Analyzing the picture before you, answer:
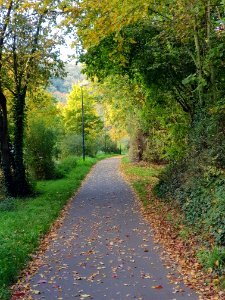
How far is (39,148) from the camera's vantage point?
22734 millimetres

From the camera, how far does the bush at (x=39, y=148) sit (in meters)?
22.5

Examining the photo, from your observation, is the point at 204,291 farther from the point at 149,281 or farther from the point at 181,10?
the point at 181,10

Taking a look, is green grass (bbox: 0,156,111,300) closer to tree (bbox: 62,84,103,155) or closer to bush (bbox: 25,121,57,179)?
bush (bbox: 25,121,57,179)

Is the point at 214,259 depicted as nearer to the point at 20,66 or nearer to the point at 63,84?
the point at 20,66

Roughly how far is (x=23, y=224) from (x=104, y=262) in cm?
399

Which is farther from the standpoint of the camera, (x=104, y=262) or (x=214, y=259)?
(x=104, y=262)

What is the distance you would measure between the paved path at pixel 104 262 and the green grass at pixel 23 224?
48cm

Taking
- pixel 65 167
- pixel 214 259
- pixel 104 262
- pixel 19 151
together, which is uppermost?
pixel 19 151

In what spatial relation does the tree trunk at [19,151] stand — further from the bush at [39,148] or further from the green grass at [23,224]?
the bush at [39,148]

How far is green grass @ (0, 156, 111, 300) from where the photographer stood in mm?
7352

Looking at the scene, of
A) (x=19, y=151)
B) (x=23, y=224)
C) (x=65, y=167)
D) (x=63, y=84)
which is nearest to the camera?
(x=23, y=224)

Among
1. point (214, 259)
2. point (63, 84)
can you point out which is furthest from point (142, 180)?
point (63, 84)

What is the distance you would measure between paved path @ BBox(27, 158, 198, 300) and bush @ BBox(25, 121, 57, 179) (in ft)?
32.5

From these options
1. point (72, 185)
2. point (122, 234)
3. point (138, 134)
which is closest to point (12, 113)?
point (72, 185)
